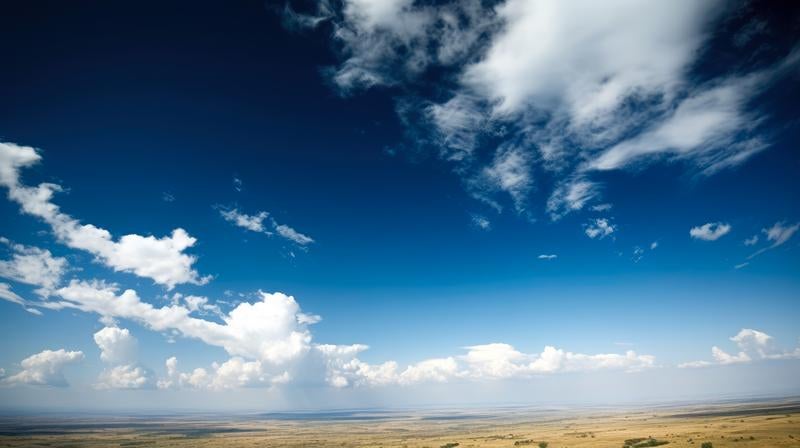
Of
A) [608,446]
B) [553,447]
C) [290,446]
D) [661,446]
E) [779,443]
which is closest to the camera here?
[779,443]

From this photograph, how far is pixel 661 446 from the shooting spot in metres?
66.4

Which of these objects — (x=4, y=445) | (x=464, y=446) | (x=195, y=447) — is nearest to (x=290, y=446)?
(x=195, y=447)

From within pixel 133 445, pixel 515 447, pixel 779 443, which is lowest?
pixel 133 445

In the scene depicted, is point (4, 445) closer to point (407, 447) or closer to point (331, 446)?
point (331, 446)

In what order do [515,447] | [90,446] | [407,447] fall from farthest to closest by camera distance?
[90,446], [407,447], [515,447]

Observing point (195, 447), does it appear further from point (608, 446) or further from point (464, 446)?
point (608, 446)

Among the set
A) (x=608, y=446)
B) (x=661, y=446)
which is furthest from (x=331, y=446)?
(x=661, y=446)

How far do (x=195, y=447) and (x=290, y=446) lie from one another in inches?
1494

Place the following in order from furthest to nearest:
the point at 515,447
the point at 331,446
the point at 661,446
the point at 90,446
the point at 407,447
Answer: the point at 90,446
the point at 331,446
the point at 407,447
the point at 515,447
the point at 661,446

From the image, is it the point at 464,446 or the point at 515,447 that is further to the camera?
the point at 464,446

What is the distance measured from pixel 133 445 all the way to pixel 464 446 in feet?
505

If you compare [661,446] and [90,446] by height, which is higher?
[661,446]

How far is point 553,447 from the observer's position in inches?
A: 3206

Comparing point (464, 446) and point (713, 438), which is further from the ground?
point (713, 438)
